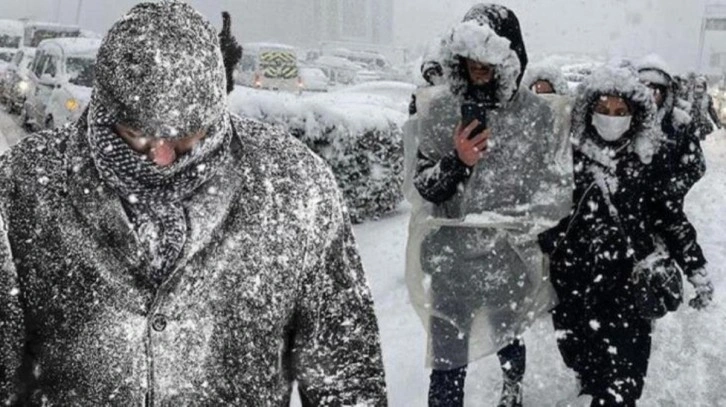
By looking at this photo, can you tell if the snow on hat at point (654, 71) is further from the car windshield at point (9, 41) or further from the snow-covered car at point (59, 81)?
the car windshield at point (9, 41)

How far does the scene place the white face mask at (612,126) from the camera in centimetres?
375

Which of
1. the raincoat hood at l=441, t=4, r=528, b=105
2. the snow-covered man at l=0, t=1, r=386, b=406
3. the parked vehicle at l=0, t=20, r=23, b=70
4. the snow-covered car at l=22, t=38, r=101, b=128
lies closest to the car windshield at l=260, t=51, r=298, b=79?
the parked vehicle at l=0, t=20, r=23, b=70

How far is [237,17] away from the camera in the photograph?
Answer: 2094 inches

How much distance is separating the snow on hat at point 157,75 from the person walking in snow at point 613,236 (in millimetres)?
2435

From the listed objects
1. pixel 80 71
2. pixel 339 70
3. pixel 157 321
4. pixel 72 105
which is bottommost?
pixel 339 70

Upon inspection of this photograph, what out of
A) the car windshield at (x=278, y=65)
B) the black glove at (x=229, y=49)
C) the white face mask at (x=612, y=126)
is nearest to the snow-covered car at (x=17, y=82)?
the car windshield at (x=278, y=65)

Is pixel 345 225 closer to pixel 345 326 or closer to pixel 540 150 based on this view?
pixel 345 326

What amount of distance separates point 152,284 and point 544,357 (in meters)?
4.35

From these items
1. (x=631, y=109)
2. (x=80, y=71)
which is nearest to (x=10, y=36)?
(x=80, y=71)

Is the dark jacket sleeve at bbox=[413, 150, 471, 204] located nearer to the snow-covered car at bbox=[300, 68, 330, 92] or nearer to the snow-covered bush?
the snow-covered bush

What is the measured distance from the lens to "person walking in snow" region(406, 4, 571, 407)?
3.61m

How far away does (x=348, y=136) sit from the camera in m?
8.27

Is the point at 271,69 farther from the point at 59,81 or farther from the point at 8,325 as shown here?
the point at 8,325

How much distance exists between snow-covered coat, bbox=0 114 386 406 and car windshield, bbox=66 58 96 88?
38.0 ft
